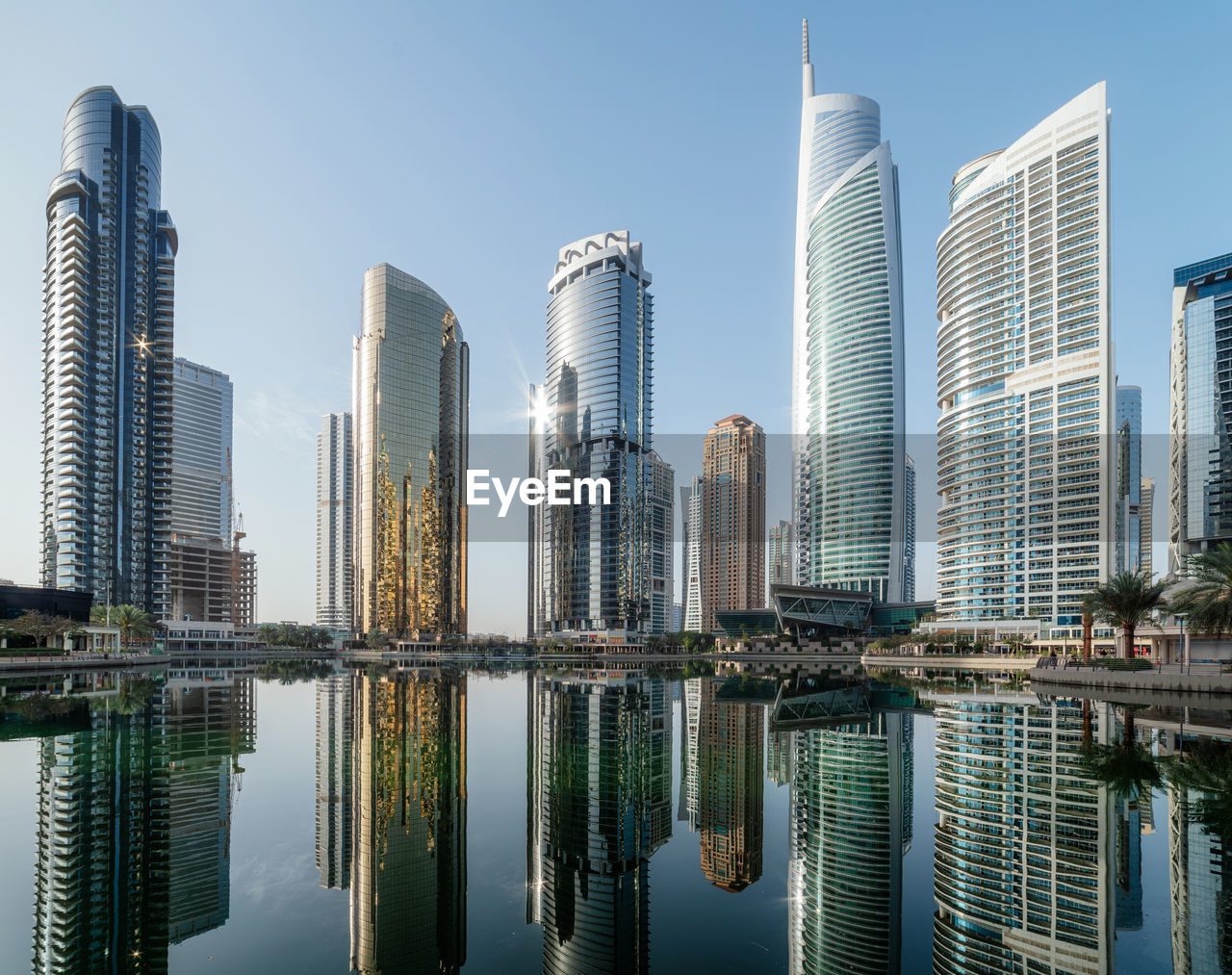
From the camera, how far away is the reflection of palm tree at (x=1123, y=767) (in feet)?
83.1

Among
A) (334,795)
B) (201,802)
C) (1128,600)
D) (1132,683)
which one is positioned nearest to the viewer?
(201,802)

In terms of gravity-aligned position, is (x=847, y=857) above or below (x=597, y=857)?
above

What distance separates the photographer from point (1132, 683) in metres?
61.6

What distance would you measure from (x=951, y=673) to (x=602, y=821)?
311 feet

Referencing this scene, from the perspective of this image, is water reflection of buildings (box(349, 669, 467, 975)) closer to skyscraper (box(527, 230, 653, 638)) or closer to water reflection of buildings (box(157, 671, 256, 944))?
water reflection of buildings (box(157, 671, 256, 944))

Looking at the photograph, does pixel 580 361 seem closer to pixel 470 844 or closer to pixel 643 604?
pixel 643 604

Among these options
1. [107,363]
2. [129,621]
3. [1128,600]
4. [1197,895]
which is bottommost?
[129,621]

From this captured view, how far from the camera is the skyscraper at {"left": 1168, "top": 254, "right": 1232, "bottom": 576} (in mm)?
148875

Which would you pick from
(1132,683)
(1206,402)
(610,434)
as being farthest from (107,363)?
(1206,402)

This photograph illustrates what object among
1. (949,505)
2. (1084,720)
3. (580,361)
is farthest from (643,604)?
(1084,720)

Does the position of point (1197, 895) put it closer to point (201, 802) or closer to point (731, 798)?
point (731, 798)

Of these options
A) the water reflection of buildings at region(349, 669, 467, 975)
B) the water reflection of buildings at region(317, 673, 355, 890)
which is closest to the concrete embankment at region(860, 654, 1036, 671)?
the water reflection of buildings at region(317, 673, 355, 890)

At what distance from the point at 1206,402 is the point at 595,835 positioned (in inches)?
7010

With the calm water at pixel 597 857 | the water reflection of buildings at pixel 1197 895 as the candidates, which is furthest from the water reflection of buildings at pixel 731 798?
the water reflection of buildings at pixel 1197 895
